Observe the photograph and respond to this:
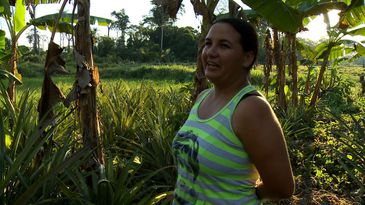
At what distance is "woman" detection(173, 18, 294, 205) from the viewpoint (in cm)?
138

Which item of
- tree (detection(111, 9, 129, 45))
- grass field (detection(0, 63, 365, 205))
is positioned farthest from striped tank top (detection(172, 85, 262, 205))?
tree (detection(111, 9, 129, 45))

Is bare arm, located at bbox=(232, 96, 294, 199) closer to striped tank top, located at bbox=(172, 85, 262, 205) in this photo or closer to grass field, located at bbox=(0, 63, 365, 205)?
striped tank top, located at bbox=(172, 85, 262, 205)

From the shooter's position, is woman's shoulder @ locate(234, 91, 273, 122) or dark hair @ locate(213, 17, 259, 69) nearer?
woman's shoulder @ locate(234, 91, 273, 122)

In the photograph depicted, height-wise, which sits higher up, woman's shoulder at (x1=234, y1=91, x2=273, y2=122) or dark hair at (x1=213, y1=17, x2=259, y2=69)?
dark hair at (x1=213, y1=17, x2=259, y2=69)

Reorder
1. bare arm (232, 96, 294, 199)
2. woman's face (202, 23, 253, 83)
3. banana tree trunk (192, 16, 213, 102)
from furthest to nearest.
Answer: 1. banana tree trunk (192, 16, 213, 102)
2. woman's face (202, 23, 253, 83)
3. bare arm (232, 96, 294, 199)

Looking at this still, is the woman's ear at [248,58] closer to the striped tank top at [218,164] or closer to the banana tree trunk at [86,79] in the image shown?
the striped tank top at [218,164]

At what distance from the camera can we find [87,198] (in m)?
2.65

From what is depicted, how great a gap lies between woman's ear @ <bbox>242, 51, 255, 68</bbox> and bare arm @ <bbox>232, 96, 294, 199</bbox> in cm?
19

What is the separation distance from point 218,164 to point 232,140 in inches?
4.0

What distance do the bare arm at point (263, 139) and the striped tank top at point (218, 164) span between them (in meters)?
0.04

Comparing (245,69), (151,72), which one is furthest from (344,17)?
(151,72)

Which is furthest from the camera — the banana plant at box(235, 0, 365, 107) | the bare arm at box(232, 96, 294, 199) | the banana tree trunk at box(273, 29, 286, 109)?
the banana tree trunk at box(273, 29, 286, 109)

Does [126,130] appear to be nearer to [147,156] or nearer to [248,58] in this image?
[147,156]

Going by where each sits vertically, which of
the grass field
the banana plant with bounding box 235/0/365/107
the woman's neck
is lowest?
the grass field
